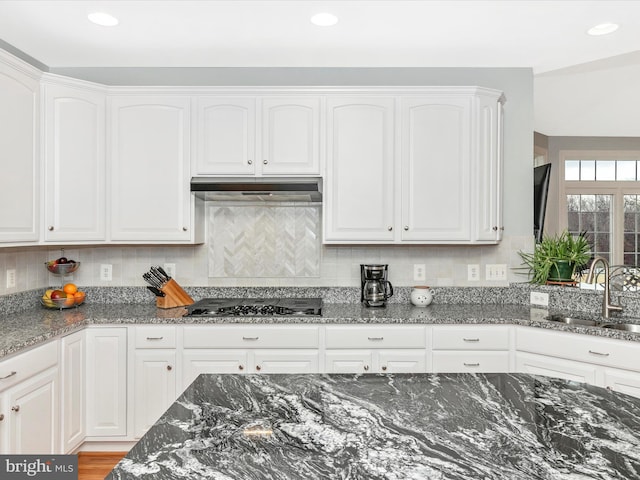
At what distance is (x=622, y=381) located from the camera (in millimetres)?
2422

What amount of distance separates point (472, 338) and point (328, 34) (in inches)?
81.8

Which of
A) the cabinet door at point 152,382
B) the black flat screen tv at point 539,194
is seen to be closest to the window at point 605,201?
the black flat screen tv at point 539,194

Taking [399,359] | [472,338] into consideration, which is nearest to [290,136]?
[399,359]

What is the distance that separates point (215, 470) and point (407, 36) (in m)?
2.73

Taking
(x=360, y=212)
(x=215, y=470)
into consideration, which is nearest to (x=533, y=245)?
(x=360, y=212)

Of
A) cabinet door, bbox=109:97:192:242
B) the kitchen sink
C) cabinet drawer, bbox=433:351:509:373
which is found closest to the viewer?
the kitchen sink

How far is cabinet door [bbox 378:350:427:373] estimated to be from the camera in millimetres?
2834

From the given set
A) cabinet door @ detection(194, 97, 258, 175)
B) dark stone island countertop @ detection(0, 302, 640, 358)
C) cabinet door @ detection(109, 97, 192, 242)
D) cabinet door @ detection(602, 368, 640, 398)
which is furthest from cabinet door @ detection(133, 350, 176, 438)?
cabinet door @ detection(602, 368, 640, 398)

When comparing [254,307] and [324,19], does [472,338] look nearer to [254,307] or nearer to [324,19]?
[254,307]

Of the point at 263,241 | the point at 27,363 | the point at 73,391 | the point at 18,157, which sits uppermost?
the point at 18,157

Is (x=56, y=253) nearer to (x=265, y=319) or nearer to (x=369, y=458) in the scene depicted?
(x=265, y=319)

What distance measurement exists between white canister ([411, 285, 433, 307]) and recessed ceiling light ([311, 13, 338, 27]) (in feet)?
5.97

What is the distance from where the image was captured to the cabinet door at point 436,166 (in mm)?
3107

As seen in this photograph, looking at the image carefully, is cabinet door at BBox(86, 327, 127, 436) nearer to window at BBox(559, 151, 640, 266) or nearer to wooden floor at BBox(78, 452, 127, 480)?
wooden floor at BBox(78, 452, 127, 480)
